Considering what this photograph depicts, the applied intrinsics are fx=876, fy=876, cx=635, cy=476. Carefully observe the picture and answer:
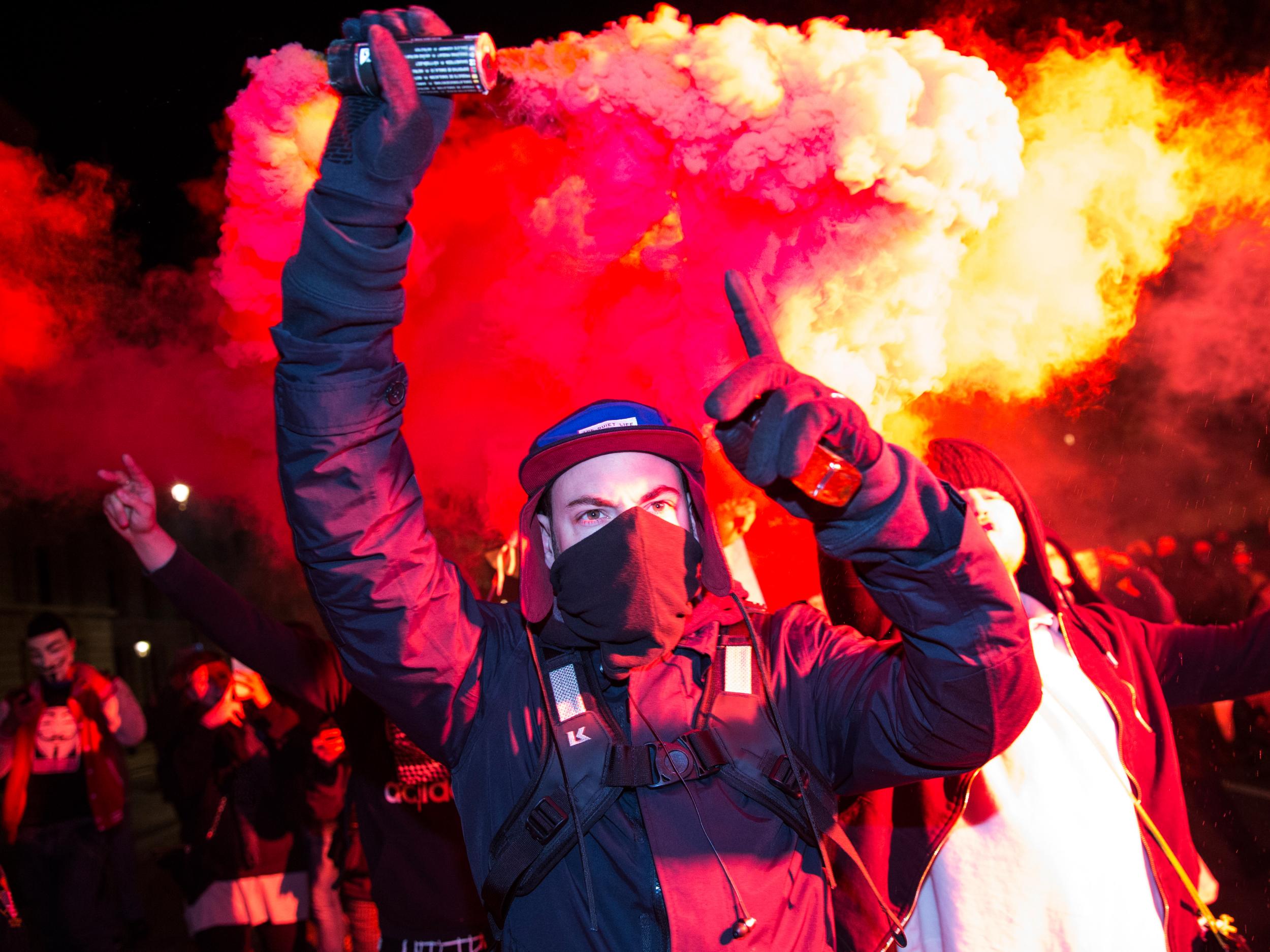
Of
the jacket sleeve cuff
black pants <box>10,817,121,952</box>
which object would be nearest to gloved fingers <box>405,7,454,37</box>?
the jacket sleeve cuff

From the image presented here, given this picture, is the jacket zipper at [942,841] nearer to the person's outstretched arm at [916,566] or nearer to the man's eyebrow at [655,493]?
the person's outstretched arm at [916,566]

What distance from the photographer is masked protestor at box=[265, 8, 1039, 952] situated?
158 cm

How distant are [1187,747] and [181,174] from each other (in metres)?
6.93

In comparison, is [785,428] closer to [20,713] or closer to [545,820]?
[545,820]

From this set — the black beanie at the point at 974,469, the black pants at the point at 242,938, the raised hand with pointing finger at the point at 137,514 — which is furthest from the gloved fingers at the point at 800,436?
the black pants at the point at 242,938

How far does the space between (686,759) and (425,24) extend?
151 cm

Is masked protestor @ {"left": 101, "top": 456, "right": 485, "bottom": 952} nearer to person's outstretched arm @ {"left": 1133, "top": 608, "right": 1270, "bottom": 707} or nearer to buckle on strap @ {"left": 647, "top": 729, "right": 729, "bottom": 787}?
buckle on strap @ {"left": 647, "top": 729, "right": 729, "bottom": 787}

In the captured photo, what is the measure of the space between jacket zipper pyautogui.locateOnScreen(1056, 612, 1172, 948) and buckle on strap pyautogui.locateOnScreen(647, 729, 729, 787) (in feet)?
5.34

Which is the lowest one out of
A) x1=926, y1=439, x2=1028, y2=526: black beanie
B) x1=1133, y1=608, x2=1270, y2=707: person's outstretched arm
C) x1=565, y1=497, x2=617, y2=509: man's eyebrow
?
x1=1133, y1=608, x2=1270, y2=707: person's outstretched arm

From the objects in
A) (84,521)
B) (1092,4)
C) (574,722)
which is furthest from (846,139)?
(84,521)

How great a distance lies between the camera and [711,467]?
17.3 feet

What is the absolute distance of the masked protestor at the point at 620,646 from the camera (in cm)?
158

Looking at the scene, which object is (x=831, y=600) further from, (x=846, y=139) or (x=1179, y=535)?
(x=1179, y=535)

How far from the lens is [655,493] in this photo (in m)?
2.03
